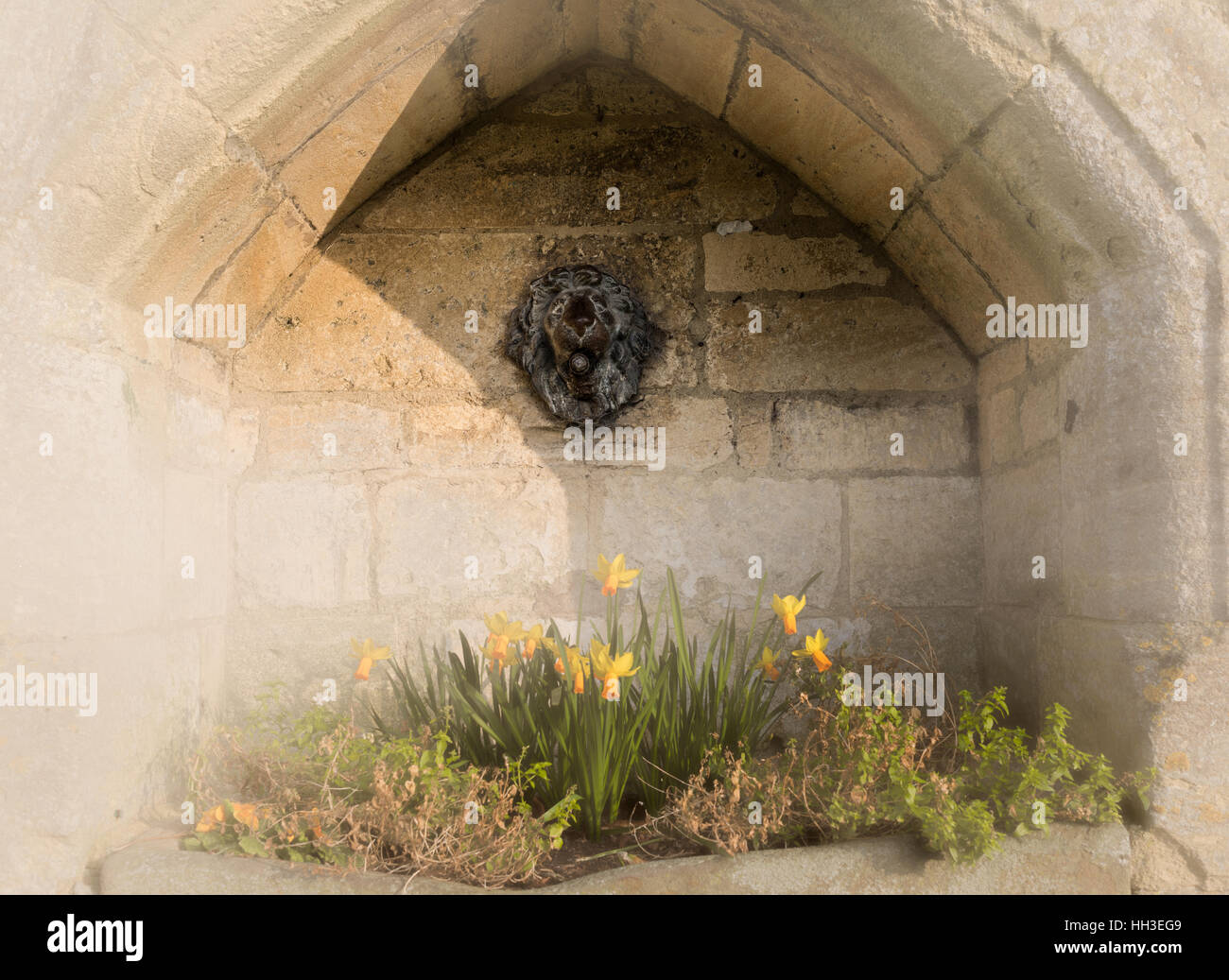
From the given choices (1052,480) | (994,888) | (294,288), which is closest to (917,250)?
(1052,480)

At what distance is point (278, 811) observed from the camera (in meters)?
2.13

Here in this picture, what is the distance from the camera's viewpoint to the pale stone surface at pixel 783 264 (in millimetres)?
2887

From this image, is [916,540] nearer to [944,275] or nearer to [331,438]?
[944,275]

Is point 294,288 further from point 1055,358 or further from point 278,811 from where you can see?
point 1055,358

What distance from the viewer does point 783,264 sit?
9.49 ft

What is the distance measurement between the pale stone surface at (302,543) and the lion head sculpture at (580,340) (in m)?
0.71

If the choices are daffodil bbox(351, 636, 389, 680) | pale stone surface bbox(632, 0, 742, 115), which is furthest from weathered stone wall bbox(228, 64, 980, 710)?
daffodil bbox(351, 636, 389, 680)

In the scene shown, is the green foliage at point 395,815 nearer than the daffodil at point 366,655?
Yes

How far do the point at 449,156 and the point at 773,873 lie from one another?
2365mm

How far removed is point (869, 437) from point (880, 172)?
0.81 m

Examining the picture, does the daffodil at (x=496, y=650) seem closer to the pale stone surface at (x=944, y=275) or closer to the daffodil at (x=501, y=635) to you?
the daffodil at (x=501, y=635)

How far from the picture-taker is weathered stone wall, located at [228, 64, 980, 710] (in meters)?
2.79

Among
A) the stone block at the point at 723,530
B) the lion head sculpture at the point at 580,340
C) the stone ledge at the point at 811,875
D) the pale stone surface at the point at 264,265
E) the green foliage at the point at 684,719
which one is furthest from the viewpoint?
the stone block at the point at 723,530

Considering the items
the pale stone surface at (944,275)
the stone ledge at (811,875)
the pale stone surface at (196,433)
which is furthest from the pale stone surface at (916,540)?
the pale stone surface at (196,433)
